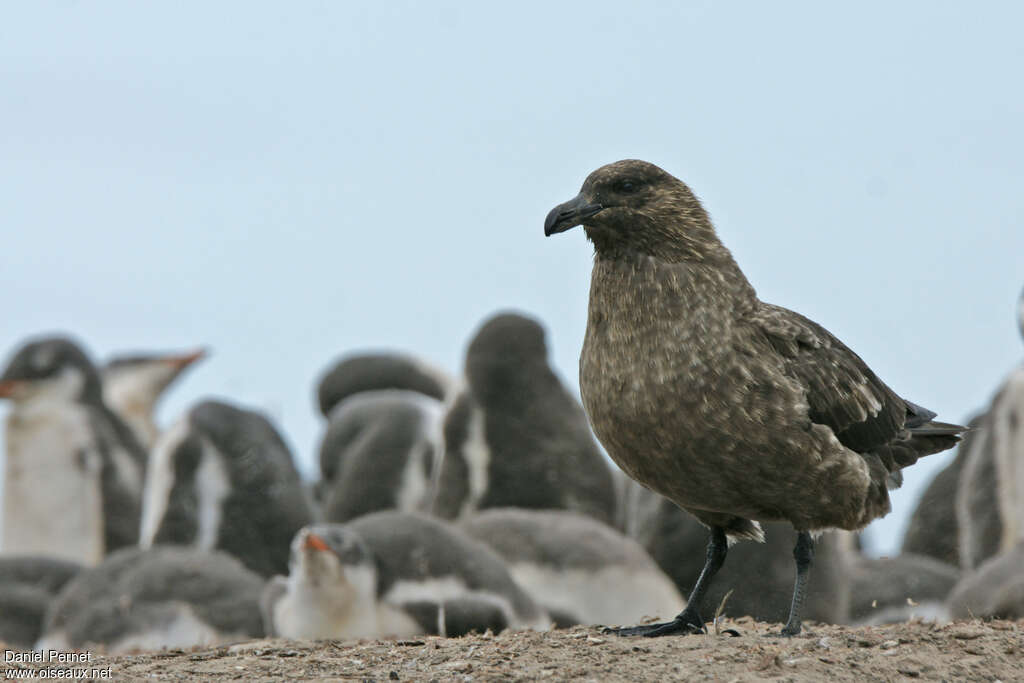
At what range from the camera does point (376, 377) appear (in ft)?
61.0

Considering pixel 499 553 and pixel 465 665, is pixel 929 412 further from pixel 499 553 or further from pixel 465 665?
pixel 499 553

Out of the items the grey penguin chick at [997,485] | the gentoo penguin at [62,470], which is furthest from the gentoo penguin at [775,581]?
the gentoo penguin at [62,470]

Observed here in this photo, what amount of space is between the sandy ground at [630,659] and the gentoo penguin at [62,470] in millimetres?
10430

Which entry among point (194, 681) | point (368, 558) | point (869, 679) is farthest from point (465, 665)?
point (368, 558)

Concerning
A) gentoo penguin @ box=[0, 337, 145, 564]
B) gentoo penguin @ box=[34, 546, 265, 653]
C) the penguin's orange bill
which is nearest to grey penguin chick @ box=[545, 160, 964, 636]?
the penguin's orange bill

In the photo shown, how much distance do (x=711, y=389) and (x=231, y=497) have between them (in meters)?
7.98

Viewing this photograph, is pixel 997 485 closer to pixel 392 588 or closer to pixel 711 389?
pixel 392 588

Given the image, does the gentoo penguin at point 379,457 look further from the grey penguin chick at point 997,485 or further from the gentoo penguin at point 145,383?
the gentoo penguin at point 145,383

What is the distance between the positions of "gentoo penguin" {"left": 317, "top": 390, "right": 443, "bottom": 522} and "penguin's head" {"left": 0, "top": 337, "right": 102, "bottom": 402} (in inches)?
105

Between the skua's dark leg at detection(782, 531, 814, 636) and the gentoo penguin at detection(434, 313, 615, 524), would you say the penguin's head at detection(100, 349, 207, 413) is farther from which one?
the skua's dark leg at detection(782, 531, 814, 636)

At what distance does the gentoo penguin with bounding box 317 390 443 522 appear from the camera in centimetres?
1405

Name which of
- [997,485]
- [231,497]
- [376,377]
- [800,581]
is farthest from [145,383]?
[800,581]

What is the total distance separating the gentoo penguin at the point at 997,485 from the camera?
13.3 meters

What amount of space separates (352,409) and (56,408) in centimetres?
306
